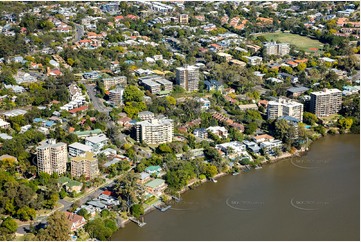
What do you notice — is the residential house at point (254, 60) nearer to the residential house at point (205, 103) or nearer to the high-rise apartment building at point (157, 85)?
the high-rise apartment building at point (157, 85)

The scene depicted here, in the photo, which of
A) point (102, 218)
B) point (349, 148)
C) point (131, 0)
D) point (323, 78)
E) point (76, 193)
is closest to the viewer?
point (102, 218)

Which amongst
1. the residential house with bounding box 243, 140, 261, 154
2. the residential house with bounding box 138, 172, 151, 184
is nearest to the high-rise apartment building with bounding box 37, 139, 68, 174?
the residential house with bounding box 138, 172, 151, 184

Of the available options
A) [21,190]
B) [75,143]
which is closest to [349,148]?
[75,143]

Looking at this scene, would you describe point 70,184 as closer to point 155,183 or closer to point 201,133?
point 155,183

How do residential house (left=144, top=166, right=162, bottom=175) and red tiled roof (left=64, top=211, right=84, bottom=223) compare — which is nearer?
red tiled roof (left=64, top=211, right=84, bottom=223)

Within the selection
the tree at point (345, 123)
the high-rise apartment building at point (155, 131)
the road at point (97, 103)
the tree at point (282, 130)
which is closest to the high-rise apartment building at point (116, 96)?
the road at point (97, 103)

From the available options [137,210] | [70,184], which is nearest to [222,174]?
[137,210]

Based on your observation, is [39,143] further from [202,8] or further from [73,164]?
[202,8]

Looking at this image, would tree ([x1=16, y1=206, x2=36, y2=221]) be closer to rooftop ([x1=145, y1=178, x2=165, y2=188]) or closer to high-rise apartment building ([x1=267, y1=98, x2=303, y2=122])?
rooftop ([x1=145, y1=178, x2=165, y2=188])
